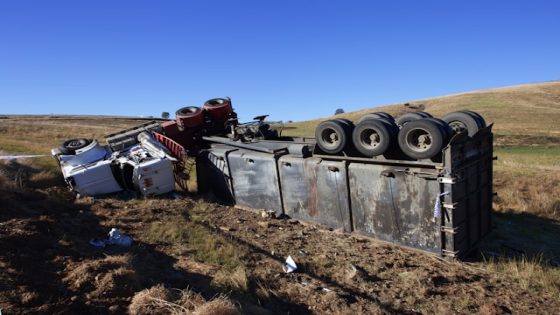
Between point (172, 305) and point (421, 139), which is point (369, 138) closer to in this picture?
point (421, 139)

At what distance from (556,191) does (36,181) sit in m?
12.4

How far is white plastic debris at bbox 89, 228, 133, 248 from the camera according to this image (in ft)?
21.9

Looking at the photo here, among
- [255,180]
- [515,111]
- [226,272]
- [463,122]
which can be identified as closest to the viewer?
[226,272]

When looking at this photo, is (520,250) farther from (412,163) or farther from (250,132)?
(250,132)

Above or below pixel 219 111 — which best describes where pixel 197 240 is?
below

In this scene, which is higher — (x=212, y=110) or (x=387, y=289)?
(x=212, y=110)

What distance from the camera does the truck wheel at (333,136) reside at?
7.40 m

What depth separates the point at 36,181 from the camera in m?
10.7

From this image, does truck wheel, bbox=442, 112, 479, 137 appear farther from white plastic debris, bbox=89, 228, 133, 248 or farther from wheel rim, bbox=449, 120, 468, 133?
white plastic debris, bbox=89, 228, 133, 248

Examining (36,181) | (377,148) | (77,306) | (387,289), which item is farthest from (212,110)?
(77,306)

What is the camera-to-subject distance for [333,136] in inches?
304

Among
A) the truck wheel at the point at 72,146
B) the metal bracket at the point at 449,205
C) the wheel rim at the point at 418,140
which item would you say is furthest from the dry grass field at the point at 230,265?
the wheel rim at the point at 418,140

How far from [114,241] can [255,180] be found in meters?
3.26

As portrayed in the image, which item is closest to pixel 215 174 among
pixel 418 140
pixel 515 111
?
pixel 418 140
